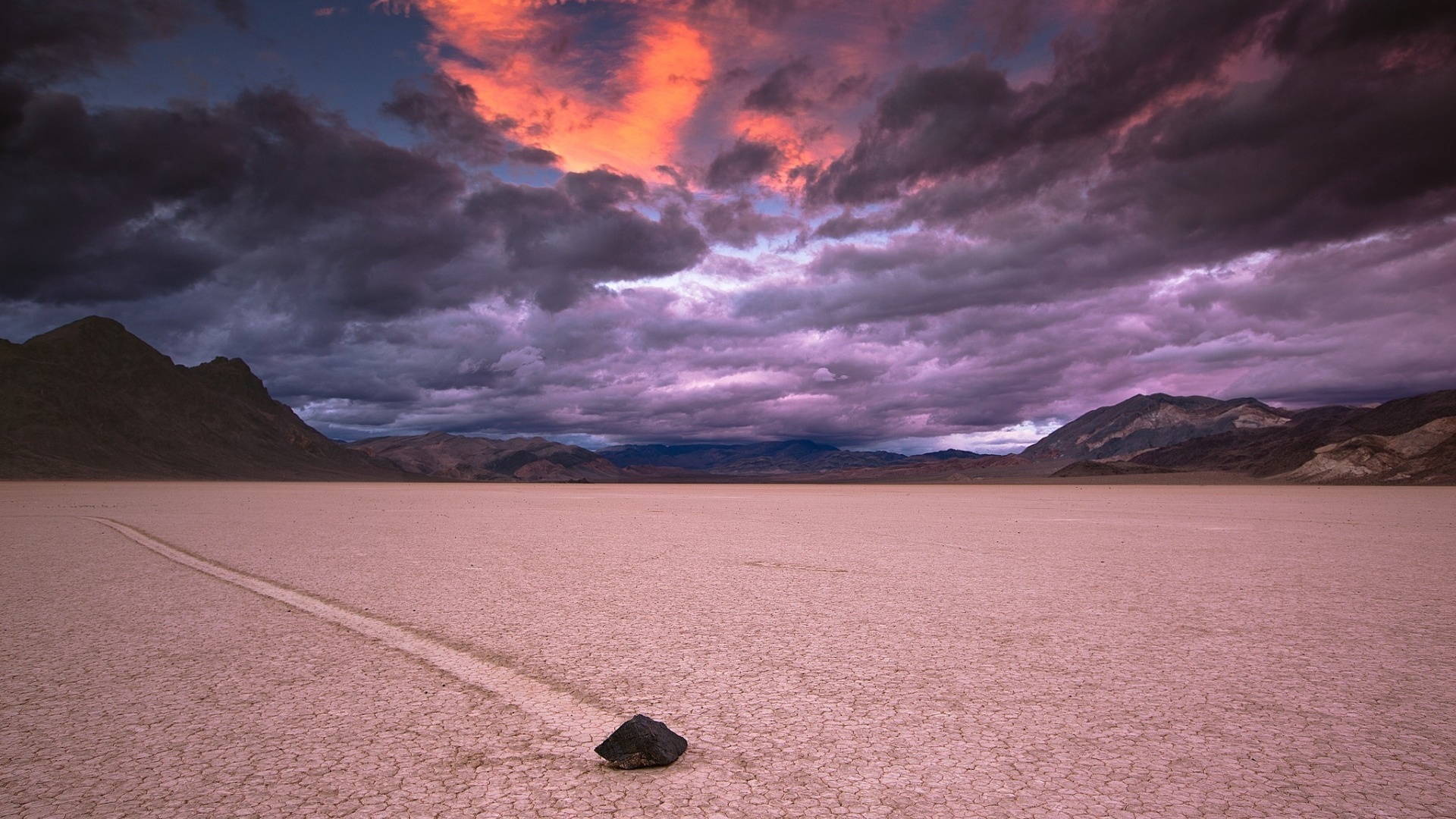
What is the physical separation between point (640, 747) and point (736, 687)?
164 cm

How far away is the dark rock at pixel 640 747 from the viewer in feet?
14.1

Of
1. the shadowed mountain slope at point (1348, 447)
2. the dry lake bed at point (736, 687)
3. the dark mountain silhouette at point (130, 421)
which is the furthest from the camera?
the dark mountain silhouette at point (130, 421)

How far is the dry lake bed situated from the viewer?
4.03 m

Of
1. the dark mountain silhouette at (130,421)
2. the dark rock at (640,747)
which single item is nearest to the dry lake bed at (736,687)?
the dark rock at (640,747)

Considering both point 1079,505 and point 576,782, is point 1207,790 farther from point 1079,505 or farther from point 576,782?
point 1079,505

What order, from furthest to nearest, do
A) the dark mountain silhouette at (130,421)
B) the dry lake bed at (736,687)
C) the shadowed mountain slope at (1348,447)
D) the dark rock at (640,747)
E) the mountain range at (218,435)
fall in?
the dark mountain silhouette at (130,421) → the mountain range at (218,435) → the shadowed mountain slope at (1348,447) → the dark rock at (640,747) → the dry lake bed at (736,687)

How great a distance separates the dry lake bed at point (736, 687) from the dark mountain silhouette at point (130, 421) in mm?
129943

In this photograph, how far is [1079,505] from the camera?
128ft

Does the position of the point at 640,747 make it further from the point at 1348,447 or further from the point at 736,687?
the point at 1348,447

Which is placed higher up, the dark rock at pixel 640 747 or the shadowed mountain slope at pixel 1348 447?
the shadowed mountain slope at pixel 1348 447

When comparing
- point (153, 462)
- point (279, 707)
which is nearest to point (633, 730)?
point (279, 707)

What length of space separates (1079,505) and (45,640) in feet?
131

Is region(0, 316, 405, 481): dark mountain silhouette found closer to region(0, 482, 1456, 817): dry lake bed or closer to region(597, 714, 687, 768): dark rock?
region(0, 482, 1456, 817): dry lake bed

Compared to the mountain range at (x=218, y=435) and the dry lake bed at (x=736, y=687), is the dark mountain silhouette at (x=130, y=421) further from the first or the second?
the dry lake bed at (x=736, y=687)
